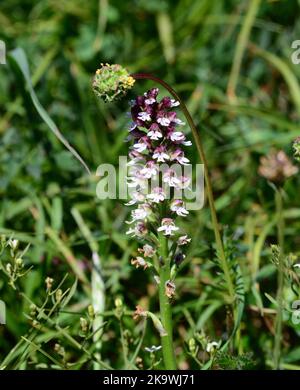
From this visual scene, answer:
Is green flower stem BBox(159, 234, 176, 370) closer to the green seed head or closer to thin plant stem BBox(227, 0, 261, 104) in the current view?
the green seed head

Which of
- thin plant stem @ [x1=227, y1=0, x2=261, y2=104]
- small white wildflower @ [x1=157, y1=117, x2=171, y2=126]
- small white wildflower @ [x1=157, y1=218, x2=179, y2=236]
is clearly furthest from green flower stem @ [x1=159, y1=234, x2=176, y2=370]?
thin plant stem @ [x1=227, y1=0, x2=261, y2=104]

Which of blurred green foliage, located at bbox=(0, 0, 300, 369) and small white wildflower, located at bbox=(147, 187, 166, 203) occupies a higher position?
blurred green foliage, located at bbox=(0, 0, 300, 369)

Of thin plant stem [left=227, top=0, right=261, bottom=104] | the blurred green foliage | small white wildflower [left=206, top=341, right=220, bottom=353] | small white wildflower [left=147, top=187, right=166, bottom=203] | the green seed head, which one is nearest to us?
the green seed head

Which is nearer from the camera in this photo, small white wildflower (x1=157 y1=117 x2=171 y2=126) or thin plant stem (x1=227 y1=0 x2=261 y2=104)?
small white wildflower (x1=157 y1=117 x2=171 y2=126)

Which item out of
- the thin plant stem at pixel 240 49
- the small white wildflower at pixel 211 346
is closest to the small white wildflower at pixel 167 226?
the small white wildflower at pixel 211 346

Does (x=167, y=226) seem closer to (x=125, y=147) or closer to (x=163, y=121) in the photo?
(x=163, y=121)

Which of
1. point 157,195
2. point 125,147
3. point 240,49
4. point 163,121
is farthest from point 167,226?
point 240,49

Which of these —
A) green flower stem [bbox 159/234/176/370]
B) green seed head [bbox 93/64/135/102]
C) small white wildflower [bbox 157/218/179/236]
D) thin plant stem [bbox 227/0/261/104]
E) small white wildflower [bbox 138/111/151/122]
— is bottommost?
green flower stem [bbox 159/234/176/370]

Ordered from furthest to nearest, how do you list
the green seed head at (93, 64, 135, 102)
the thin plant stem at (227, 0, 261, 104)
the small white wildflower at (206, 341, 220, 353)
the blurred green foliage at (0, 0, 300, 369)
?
the thin plant stem at (227, 0, 261, 104)
the blurred green foliage at (0, 0, 300, 369)
the small white wildflower at (206, 341, 220, 353)
the green seed head at (93, 64, 135, 102)
